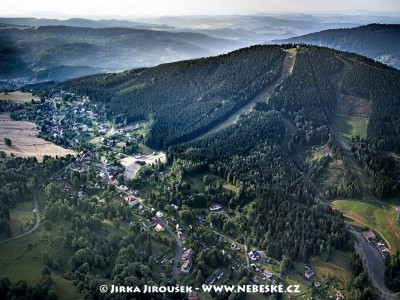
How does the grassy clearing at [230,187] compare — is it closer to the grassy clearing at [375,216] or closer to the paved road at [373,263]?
the grassy clearing at [375,216]

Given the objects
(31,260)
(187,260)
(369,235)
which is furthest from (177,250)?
(369,235)

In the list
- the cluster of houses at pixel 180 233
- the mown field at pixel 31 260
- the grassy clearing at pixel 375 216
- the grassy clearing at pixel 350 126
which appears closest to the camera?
the mown field at pixel 31 260

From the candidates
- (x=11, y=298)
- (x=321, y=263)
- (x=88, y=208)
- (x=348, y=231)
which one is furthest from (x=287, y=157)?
(x=11, y=298)

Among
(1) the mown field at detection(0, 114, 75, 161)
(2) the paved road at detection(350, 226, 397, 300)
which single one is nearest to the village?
(2) the paved road at detection(350, 226, 397, 300)

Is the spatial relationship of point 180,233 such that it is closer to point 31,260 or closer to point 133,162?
point 31,260

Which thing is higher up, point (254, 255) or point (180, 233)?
point (180, 233)

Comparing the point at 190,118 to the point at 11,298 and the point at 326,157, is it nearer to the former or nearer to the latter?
the point at 326,157

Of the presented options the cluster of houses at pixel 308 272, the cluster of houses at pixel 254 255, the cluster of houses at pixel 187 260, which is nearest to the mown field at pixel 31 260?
the cluster of houses at pixel 187 260
